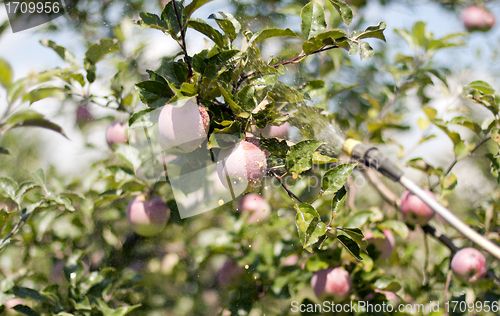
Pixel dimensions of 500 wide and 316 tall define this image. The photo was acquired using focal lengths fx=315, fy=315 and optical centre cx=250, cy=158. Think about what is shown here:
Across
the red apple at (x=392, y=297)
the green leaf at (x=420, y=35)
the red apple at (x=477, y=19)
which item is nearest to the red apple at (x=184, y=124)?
the red apple at (x=392, y=297)

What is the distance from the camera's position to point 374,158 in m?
0.55

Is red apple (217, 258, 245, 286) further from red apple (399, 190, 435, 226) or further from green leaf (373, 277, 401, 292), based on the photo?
red apple (399, 190, 435, 226)

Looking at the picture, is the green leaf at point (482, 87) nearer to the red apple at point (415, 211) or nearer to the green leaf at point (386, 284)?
the red apple at point (415, 211)

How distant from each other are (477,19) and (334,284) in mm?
1401

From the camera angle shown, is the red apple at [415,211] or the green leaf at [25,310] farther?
the red apple at [415,211]

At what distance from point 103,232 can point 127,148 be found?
8.6 inches

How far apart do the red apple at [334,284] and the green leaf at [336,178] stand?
35 centimetres

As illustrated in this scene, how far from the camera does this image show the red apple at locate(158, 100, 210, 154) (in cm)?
33

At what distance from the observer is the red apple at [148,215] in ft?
1.81

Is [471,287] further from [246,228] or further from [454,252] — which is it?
[246,228]

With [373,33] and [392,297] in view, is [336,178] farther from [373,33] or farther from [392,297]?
[392,297]

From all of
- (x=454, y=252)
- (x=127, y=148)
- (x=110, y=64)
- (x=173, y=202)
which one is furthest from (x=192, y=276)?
(x=454, y=252)

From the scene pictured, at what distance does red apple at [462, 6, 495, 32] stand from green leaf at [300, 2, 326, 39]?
1426 millimetres

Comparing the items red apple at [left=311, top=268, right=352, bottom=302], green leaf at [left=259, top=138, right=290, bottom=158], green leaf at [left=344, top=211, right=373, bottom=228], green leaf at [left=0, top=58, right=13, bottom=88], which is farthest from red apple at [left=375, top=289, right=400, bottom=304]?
green leaf at [left=0, top=58, right=13, bottom=88]
